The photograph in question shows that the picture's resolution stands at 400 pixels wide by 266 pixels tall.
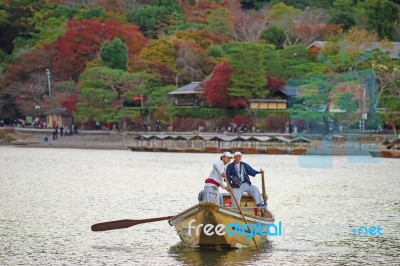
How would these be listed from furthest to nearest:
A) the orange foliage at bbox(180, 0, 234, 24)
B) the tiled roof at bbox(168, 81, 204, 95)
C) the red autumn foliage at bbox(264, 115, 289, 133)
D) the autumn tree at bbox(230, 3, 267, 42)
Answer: the orange foliage at bbox(180, 0, 234, 24) → the autumn tree at bbox(230, 3, 267, 42) → the tiled roof at bbox(168, 81, 204, 95) → the red autumn foliage at bbox(264, 115, 289, 133)

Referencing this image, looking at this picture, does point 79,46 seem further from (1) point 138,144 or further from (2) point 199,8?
(2) point 199,8

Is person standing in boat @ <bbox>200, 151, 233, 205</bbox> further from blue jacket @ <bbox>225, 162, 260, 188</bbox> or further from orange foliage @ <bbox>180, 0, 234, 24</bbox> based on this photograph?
orange foliage @ <bbox>180, 0, 234, 24</bbox>

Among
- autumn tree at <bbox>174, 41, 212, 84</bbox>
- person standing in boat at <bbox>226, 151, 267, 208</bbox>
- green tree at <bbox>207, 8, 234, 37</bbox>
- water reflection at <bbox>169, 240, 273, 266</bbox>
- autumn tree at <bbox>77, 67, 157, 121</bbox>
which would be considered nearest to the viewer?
water reflection at <bbox>169, 240, 273, 266</bbox>

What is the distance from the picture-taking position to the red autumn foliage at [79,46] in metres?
101

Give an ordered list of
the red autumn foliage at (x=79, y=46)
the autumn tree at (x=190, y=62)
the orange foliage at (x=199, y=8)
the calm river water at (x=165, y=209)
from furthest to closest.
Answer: the orange foliage at (x=199, y=8), the red autumn foliage at (x=79, y=46), the autumn tree at (x=190, y=62), the calm river water at (x=165, y=209)

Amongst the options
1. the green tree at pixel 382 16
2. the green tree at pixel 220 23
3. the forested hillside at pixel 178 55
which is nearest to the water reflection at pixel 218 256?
the forested hillside at pixel 178 55

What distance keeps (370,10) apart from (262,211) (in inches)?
3365

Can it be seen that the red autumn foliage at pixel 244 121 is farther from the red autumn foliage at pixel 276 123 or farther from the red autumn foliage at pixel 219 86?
the red autumn foliage at pixel 219 86

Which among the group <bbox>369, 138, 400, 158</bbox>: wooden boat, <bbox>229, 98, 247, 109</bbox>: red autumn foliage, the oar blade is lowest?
the oar blade

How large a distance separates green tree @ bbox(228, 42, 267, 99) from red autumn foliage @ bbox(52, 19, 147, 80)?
16112 millimetres

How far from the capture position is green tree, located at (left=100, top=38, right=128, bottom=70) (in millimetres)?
98250

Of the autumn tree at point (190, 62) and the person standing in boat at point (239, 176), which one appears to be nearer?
the person standing in boat at point (239, 176)

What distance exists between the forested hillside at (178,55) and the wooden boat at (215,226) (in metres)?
56.2

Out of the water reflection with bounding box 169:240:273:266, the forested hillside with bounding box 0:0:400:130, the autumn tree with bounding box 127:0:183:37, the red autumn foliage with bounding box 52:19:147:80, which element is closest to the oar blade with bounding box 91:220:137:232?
the water reflection with bounding box 169:240:273:266
